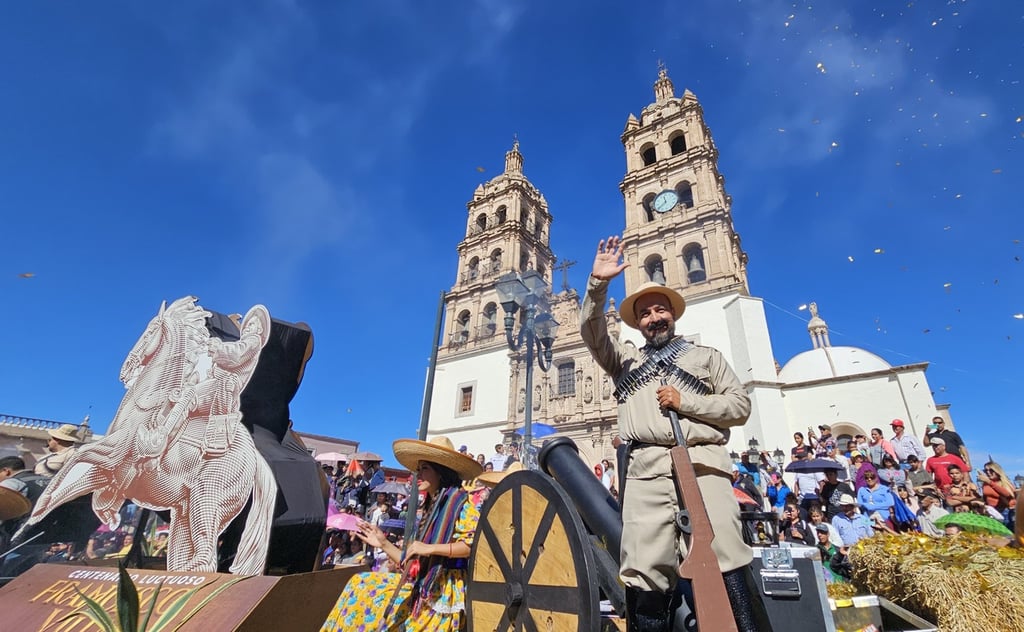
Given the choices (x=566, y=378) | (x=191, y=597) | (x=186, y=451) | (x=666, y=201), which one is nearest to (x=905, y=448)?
(x=191, y=597)

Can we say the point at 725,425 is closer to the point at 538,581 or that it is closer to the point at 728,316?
the point at 538,581

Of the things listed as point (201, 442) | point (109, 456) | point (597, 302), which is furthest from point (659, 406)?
point (109, 456)

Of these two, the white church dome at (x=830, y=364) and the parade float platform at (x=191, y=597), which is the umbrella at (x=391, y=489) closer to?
the parade float platform at (x=191, y=597)

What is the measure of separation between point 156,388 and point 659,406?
5.07 m

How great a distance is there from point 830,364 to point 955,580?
2512 cm

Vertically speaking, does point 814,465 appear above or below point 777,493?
above

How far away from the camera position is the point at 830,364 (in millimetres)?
23406

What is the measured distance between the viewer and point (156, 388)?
15.1ft

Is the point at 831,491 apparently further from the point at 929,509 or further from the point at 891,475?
the point at 891,475

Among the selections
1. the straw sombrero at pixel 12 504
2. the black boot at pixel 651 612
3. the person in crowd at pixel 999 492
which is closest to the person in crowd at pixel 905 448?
the person in crowd at pixel 999 492

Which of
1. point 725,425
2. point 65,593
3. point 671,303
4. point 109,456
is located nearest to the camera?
point 725,425

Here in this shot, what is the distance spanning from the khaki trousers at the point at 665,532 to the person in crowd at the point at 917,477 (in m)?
8.52

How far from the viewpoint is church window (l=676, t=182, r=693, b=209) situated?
79.8ft

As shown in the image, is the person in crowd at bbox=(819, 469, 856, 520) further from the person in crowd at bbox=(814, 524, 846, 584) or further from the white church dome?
the white church dome
